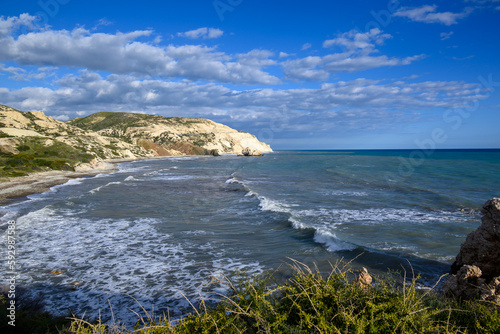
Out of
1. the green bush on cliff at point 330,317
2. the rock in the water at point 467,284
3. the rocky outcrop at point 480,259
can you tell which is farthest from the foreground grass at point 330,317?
the rocky outcrop at point 480,259

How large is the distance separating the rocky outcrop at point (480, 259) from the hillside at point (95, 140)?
4223 centimetres

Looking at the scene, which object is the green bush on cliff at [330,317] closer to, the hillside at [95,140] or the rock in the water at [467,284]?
the rock in the water at [467,284]

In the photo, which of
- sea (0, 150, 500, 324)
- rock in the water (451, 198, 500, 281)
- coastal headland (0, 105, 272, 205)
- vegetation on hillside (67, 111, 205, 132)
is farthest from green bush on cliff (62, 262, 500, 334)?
vegetation on hillside (67, 111, 205, 132)

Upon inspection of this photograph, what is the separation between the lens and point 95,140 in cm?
8762

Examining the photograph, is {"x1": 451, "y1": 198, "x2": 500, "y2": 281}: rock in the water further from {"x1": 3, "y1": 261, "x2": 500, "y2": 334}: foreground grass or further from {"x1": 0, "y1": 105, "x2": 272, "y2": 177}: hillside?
{"x1": 0, "y1": 105, "x2": 272, "y2": 177}: hillside

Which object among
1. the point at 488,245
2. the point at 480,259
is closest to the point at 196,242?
the point at 480,259

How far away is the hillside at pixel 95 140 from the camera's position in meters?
48.1

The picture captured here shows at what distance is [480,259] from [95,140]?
9696cm

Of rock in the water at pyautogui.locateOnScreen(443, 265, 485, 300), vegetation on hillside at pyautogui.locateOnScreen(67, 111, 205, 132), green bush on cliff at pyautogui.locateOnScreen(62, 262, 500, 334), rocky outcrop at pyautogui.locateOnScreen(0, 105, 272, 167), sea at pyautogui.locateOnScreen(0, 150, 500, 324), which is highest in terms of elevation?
vegetation on hillside at pyautogui.locateOnScreen(67, 111, 205, 132)

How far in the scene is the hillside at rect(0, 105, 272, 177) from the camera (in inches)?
1892

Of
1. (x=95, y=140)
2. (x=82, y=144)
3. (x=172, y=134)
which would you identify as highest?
(x=172, y=134)

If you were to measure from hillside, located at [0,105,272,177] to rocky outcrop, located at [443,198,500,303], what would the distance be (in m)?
42.2

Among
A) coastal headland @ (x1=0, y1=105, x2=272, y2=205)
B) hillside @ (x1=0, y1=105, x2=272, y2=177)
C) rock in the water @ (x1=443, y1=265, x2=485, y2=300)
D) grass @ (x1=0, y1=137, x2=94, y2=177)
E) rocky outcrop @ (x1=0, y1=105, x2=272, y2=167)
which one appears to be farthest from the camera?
rocky outcrop @ (x1=0, y1=105, x2=272, y2=167)

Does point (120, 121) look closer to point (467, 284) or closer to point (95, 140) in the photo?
point (95, 140)
